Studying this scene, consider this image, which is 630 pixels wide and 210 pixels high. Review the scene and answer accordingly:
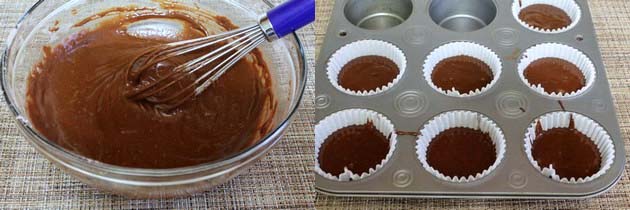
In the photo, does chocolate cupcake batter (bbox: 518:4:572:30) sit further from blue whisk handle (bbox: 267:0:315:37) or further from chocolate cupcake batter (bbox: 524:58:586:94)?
blue whisk handle (bbox: 267:0:315:37)

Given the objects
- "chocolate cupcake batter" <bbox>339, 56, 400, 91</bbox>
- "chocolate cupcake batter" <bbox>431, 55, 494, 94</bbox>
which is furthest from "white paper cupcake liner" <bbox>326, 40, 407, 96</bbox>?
"chocolate cupcake batter" <bbox>431, 55, 494, 94</bbox>

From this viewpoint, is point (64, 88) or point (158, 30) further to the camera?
point (158, 30)

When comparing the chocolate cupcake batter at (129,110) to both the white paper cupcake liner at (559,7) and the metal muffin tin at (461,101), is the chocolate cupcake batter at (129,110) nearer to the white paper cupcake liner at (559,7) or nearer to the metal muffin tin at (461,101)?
the metal muffin tin at (461,101)

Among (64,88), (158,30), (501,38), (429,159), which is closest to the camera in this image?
(64,88)

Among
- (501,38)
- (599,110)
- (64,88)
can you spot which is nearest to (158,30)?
(64,88)

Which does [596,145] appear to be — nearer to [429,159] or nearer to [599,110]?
[599,110]

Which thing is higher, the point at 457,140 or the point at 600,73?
the point at 600,73

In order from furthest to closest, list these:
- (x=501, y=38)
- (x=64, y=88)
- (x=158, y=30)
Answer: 1. (x=501, y=38)
2. (x=158, y=30)
3. (x=64, y=88)
